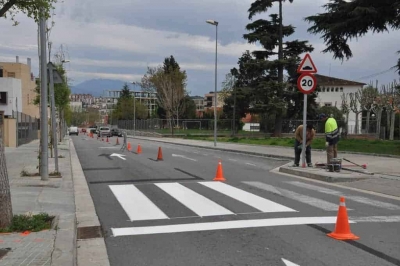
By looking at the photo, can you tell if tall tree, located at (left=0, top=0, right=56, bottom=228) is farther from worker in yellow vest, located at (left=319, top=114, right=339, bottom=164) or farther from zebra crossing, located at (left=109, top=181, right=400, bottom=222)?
worker in yellow vest, located at (left=319, top=114, right=339, bottom=164)

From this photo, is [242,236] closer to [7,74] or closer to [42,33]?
[42,33]

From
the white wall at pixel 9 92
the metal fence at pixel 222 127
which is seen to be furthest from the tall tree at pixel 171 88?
the white wall at pixel 9 92

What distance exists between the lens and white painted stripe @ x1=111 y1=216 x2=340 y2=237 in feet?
22.5

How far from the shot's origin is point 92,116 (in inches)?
6388

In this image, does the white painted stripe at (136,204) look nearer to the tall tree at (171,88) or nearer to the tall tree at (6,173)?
the tall tree at (6,173)

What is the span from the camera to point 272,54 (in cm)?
4884

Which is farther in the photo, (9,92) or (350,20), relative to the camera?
(9,92)

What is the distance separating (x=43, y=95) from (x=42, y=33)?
167cm

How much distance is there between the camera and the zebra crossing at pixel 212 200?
27.3ft

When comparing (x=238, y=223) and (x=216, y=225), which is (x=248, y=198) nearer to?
(x=238, y=223)

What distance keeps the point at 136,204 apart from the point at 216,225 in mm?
2460

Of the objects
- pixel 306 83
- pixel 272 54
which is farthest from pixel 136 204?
pixel 272 54

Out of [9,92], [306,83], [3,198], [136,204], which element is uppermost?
[9,92]

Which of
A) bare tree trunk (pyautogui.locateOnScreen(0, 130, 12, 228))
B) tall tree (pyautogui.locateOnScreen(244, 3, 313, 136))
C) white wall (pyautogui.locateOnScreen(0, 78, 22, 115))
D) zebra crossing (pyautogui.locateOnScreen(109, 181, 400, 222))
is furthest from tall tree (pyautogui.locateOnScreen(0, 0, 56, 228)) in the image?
white wall (pyautogui.locateOnScreen(0, 78, 22, 115))
